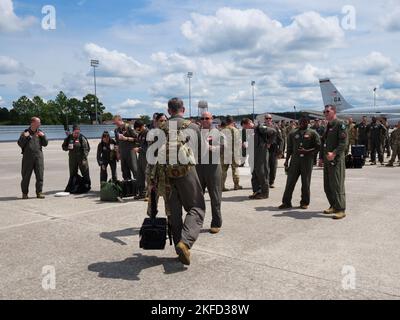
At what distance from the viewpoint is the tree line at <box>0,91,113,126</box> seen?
112875mm

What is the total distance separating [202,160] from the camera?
6.49 m

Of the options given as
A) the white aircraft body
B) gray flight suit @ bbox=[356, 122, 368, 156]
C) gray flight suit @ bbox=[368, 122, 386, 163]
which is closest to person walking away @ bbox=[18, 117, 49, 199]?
gray flight suit @ bbox=[368, 122, 386, 163]

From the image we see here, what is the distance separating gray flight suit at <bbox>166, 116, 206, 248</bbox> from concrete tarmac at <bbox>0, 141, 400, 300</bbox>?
44 cm

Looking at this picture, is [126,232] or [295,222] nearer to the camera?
[126,232]

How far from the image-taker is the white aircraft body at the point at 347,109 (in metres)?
50.5

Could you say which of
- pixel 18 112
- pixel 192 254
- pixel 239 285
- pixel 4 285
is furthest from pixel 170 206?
pixel 18 112

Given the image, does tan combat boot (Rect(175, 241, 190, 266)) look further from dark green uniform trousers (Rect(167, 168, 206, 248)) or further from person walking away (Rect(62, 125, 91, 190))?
person walking away (Rect(62, 125, 91, 190))

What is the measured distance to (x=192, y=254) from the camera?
216 inches

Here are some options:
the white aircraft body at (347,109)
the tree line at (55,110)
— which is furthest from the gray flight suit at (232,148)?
the tree line at (55,110)
